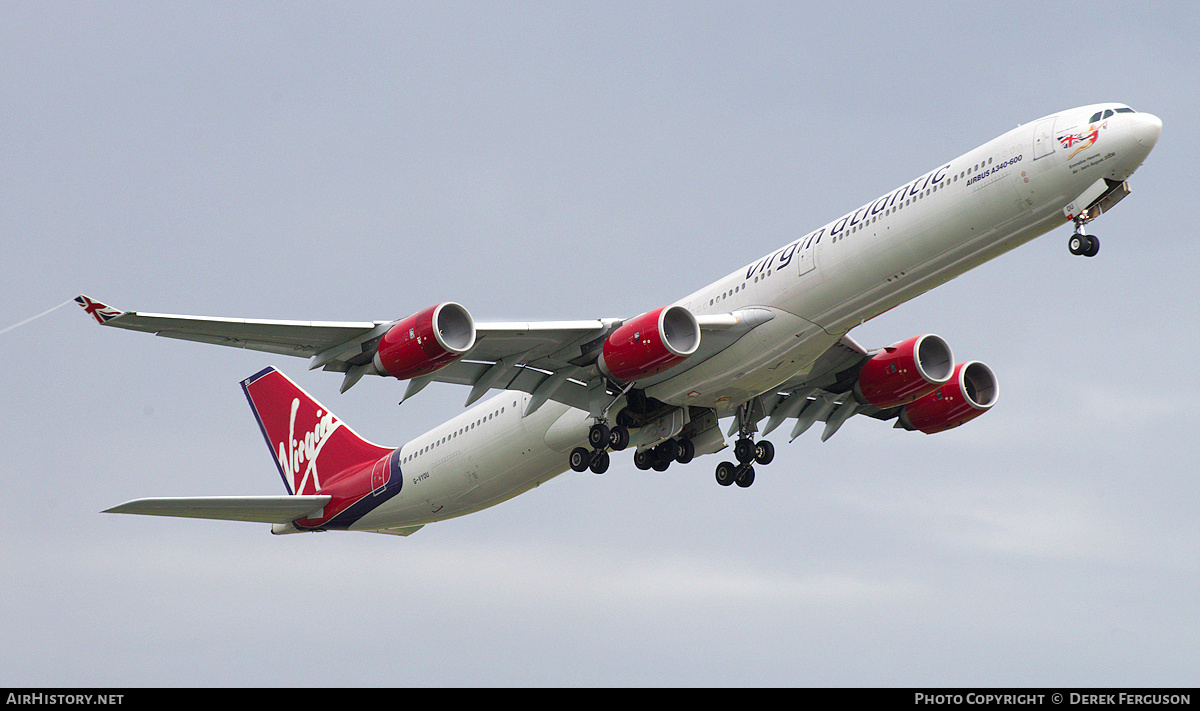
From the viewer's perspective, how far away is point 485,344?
96.3 feet

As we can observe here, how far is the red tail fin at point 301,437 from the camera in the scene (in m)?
38.1

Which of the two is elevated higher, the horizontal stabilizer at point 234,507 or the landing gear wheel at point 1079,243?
the landing gear wheel at point 1079,243

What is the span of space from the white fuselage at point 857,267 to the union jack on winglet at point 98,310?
10.9 metres

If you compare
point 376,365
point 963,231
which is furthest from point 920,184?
point 376,365

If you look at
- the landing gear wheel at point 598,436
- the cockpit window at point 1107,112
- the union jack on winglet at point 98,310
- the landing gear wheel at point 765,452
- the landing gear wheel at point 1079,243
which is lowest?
the union jack on winglet at point 98,310

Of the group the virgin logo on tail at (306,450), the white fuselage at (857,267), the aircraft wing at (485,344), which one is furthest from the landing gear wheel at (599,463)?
the virgin logo on tail at (306,450)

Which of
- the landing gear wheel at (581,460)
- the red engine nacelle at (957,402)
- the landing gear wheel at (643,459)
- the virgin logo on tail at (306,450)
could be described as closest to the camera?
the landing gear wheel at (581,460)

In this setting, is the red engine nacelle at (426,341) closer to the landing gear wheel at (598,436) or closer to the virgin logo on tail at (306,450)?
the landing gear wheel at (598,436)

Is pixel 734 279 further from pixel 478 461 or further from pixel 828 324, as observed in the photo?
pixel 478 461

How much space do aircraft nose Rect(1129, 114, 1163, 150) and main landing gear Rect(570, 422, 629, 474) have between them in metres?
13.3

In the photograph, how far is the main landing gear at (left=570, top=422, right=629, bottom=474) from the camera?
31.0m

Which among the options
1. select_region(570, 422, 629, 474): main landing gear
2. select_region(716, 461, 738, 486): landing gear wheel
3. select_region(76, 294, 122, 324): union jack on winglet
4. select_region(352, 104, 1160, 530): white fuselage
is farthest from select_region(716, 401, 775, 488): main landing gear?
select_region(76, 294, 122, 324): union jack on winglet

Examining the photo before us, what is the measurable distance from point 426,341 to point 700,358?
21.9ft

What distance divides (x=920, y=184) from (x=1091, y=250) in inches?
146
